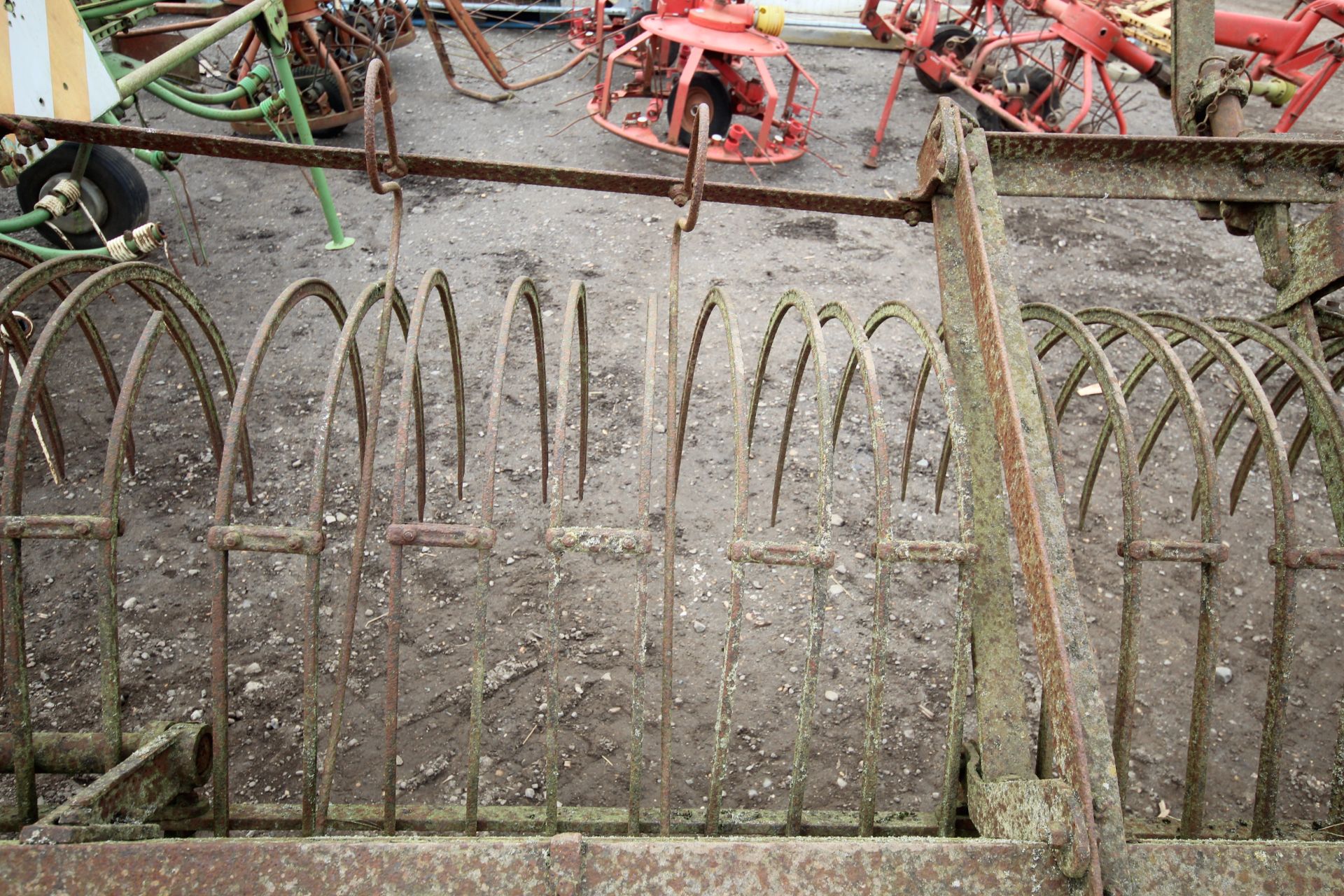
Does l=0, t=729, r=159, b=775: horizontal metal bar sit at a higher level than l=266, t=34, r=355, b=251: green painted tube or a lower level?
lower

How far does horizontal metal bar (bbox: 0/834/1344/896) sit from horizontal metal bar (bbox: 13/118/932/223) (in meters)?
1.33

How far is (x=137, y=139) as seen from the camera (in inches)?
81.7

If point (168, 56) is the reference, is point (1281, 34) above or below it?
above

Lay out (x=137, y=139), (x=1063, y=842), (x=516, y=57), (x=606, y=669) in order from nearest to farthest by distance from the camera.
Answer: (x=1063, y=842)
(x=137, y=139)
(x=606, y=669)
(x=516, y=57)

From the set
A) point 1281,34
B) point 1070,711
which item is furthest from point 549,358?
point 1281,34

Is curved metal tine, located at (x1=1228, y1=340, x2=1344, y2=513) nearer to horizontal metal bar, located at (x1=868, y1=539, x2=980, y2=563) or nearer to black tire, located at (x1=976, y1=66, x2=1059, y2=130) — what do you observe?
horizontal metal bar, located at (x1=868, y1=539, x2=980, y2=563)

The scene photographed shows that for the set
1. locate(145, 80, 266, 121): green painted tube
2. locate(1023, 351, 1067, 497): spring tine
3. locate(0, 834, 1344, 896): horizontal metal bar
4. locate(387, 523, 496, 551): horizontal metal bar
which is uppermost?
locate(145, 80, 266, 121): green painted tube

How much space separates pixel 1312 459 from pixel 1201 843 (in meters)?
3.13

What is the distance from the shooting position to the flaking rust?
1194mm

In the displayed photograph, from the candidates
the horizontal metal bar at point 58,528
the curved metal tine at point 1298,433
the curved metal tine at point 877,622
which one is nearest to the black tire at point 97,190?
the horizontal metal bar at point 58,528

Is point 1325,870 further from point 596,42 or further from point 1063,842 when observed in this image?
point 596,42

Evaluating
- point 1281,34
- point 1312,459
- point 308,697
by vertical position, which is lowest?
point 1312,459

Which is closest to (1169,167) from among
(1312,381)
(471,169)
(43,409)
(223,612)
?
(1312,381)

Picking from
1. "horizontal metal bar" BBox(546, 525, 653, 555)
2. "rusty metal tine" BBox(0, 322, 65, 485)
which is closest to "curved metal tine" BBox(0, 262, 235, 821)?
"rusty metal tine" BBox(0, 322, 65, 485)
